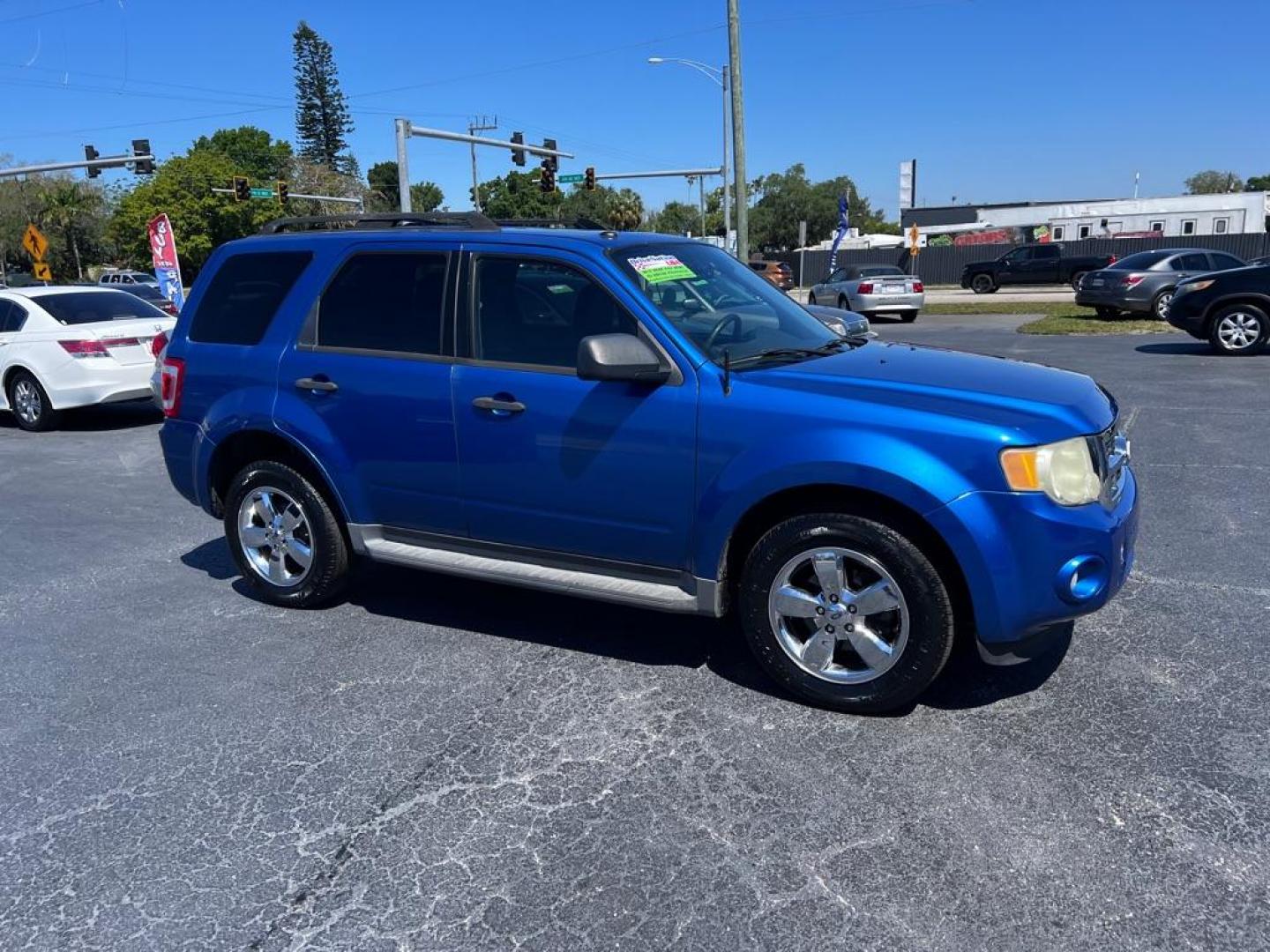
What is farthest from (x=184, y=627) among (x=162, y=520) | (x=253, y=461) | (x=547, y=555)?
(x=162, y=520)

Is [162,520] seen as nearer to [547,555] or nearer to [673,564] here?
[547,555]

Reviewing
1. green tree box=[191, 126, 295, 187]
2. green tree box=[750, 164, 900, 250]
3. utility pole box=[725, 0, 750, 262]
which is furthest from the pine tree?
utility pole box=[725, 0, 750, 262]

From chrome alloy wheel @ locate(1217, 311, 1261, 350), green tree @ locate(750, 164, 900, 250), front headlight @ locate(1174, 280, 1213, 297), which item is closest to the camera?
chrome alloy wheel @ locate(1217, 311, 1261, 350)

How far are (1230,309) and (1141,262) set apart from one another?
7.57m

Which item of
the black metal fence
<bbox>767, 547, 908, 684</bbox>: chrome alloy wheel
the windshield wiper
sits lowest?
<bbox>767, 547, 908, 684</bbox>: chrome alloy wheel

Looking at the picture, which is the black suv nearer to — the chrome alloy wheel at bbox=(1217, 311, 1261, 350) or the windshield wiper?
the chrome alloy wheel at bbox=(1217, 311, 1261, 350)

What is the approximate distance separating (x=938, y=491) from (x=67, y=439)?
10.1m

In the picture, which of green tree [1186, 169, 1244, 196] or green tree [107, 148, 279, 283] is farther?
green tree [1186, 169, 1244, 196]

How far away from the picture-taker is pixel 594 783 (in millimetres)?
3240

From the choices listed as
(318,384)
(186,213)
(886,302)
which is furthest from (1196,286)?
(186,213)

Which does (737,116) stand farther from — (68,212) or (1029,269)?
(68,212)

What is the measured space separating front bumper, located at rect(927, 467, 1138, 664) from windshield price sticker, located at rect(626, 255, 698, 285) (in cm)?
158

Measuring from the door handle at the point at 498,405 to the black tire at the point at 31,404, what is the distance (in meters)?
8.63

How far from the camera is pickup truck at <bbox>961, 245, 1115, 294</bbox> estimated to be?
3425cm
